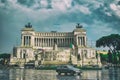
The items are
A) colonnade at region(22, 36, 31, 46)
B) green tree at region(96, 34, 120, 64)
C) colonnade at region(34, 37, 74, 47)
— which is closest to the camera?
green tree at region(96, 34, 120, 64)

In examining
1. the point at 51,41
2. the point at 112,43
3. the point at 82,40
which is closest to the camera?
the point at 112,43

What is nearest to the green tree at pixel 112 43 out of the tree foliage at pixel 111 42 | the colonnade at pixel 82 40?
the tree foliage at pixel 111 42

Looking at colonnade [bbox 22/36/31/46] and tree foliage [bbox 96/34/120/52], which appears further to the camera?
colonnade [bbox 22/36/31/46]

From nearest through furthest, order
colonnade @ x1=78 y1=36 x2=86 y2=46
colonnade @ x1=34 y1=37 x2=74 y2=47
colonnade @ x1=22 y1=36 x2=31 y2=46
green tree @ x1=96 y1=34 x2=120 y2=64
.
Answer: green tree @ x1=96 y1=34 x2=120 y2=64, colonnade @ x1=22 y1=36 x2=31 y2=46, colonnade @ x1=78 y1=36 x2=86 y2=46, colonnade @ x1=34 y1=37 x2=74 y2=47

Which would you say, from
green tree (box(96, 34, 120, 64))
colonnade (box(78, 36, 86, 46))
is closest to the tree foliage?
green tree (box(96, 34, 120, 64))

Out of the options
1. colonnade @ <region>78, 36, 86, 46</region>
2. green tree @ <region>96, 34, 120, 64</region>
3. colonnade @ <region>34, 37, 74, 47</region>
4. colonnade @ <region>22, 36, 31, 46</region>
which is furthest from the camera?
colonnade @ <region>34, 37, 74, 47</region>

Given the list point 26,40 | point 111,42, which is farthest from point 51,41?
point 111,42

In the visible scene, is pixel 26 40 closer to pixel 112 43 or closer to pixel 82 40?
pixel 82 40

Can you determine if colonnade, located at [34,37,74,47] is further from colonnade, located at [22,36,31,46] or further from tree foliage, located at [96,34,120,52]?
tree foliage, located at [96,34,120,52]

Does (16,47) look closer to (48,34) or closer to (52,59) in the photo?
(48,34)

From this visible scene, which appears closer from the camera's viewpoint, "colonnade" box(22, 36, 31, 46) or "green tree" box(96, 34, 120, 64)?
"green tree" box(96, 34, 120, 64)

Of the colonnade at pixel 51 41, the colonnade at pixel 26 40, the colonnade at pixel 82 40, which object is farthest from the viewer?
the colonnade at pixel 51 41

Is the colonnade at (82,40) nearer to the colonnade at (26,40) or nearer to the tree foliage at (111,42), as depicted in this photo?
the colonnade at (26,40)

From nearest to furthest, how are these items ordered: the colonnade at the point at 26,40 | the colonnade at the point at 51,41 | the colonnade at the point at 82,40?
the colonnade at the point at 26,40, the colonnade at the point at 82,40, the colonnade at the point at 51,41
